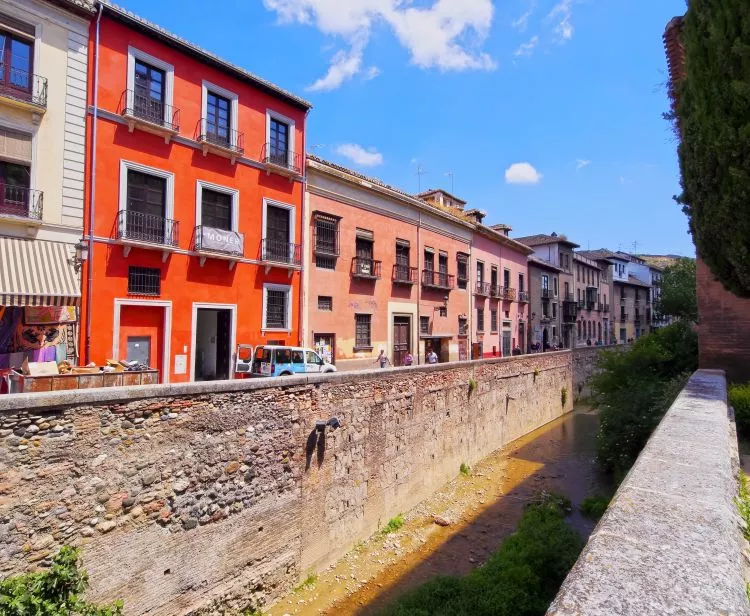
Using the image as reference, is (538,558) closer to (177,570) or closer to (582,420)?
(177,570)

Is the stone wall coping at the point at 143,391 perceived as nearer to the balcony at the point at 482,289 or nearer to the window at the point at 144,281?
the window at the point at 144,281

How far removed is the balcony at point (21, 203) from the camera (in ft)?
36.4

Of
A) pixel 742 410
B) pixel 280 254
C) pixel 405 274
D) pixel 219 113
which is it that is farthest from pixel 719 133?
pixel 405 274

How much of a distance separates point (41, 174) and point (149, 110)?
3659 millimetres

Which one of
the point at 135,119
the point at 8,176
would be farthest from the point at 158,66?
the point at 8,176

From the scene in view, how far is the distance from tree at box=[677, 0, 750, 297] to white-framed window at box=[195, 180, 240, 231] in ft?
42.4

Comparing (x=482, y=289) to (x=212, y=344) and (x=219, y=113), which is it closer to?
(x=212, y=344)

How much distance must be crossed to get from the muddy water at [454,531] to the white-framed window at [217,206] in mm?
10925

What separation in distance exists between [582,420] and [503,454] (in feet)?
31.9

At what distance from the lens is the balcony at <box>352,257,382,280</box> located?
63.6 feet

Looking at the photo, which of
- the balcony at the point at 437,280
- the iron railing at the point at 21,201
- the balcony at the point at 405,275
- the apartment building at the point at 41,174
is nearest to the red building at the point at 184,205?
the apartment building at the point at 41,174

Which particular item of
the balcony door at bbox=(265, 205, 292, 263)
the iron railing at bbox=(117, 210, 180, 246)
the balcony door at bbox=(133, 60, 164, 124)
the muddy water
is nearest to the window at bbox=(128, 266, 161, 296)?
the iron railing at bbox=(117, 210, 180, 246)

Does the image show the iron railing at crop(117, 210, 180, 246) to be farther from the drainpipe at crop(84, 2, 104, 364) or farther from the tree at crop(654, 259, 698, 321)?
the tree at crop(654, 259, 698, 321)

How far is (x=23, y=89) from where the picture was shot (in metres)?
11.4
